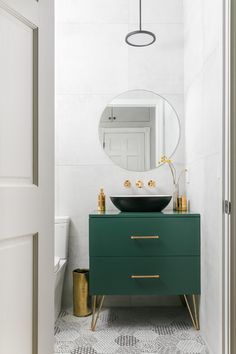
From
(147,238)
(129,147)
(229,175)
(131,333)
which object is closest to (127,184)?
(129,147)

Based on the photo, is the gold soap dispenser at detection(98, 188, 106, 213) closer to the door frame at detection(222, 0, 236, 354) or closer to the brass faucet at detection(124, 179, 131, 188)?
the brass faucet at detection(124, 179, 131, 188)

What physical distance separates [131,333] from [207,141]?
1368 millimetres

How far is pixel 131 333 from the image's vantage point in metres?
2.17

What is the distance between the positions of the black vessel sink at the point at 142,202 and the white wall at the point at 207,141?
0.26m

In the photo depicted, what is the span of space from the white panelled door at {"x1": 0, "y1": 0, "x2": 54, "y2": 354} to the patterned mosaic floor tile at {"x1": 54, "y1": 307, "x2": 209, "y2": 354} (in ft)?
2.98

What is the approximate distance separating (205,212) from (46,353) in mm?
Answer: 1253

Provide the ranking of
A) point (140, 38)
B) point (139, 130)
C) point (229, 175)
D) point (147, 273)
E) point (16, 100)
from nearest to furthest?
1. point (16, 100)
2. point (229, 175)
3. point (147, 273)
4. point (140, 38)
5. point (139, 130)

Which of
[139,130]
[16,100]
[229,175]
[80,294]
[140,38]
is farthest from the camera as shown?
[139,130]

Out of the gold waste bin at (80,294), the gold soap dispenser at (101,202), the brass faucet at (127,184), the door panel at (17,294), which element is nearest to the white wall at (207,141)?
the brass faucet at (127,184)

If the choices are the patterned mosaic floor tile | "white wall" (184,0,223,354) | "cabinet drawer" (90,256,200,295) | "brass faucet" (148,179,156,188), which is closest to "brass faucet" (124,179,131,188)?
"brass faucet" (148,179,156,188)

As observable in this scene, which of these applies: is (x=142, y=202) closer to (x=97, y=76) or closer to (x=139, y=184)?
(x=139, y=184)

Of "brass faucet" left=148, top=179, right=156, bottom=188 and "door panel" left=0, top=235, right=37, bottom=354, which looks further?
"brass faucet" left=148, top=179, right=156, bottom=188

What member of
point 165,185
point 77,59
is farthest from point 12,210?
point 77,59

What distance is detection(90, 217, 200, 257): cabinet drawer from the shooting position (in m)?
2.16
